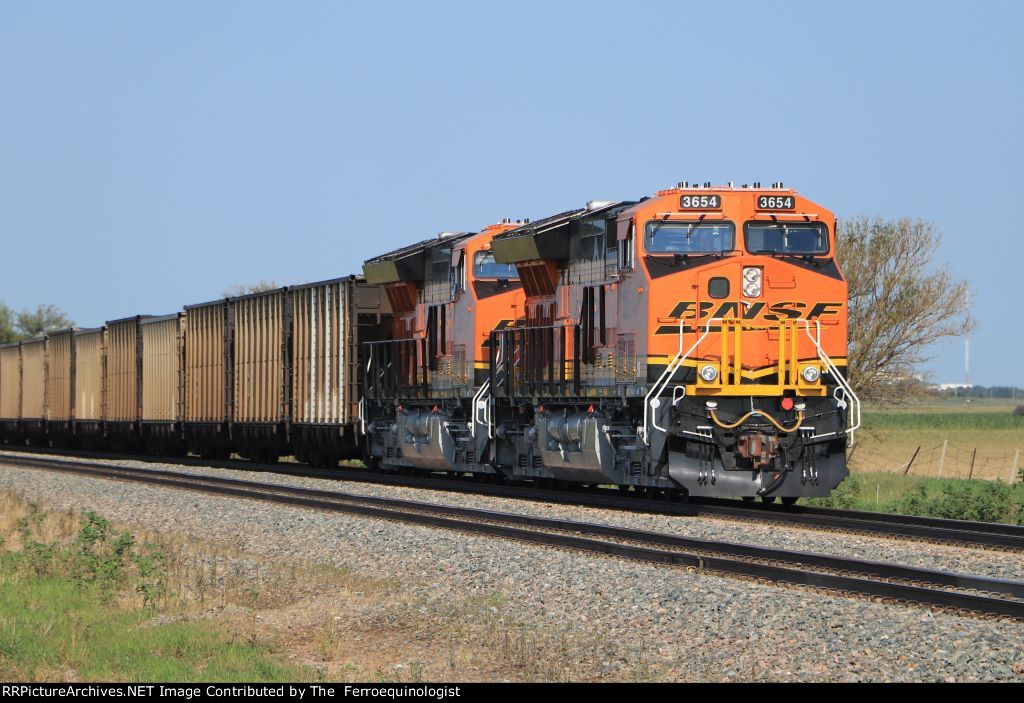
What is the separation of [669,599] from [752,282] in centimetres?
824

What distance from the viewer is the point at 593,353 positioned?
20219mm

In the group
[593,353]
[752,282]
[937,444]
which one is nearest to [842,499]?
[593,353]

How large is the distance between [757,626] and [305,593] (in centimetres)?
409

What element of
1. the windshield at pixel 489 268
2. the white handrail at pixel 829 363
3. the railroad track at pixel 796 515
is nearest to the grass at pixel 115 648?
the railroad track at pixel 796 515

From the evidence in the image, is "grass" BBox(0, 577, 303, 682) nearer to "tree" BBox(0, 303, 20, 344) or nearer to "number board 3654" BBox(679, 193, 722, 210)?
"number board 3654" BBox(679, 193, 722, 210)

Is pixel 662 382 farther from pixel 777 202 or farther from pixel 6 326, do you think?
pixel 6 326

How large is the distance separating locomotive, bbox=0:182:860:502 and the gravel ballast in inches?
56.2

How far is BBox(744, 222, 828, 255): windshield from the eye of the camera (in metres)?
18.7

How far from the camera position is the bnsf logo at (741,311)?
18469mm

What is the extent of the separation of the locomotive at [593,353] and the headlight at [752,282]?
18 mm

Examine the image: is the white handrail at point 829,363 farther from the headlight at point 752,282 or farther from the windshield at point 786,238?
the windshield at point 786,238

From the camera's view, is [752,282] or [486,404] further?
[486,404]

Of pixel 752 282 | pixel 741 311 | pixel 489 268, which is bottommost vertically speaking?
pixel 741 311

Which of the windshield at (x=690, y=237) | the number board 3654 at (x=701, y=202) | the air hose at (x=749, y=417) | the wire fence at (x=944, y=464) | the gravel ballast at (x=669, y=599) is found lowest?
the wire fence at (x=944, y=464)
